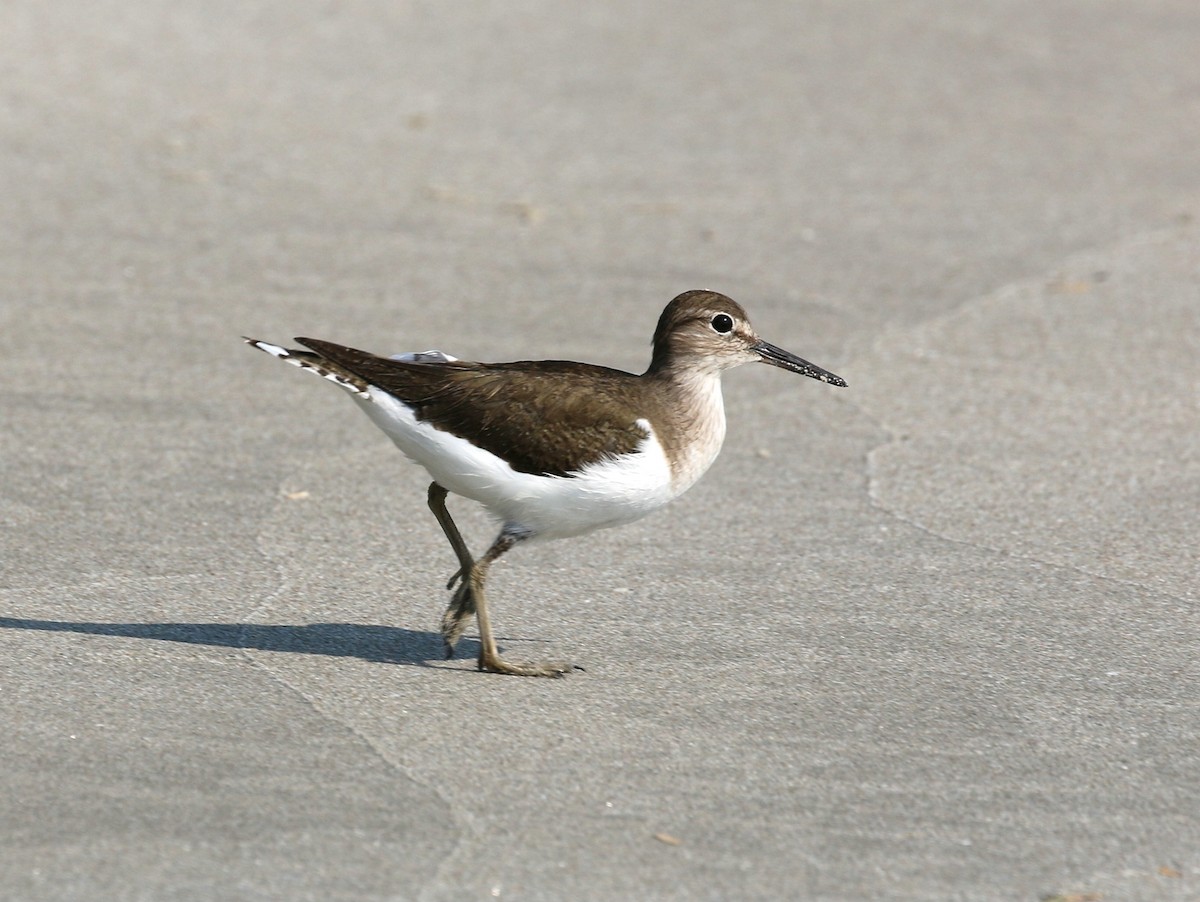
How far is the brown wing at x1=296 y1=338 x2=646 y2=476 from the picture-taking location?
569 centimetres

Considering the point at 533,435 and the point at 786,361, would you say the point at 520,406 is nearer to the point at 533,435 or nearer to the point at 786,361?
the point at 533,435

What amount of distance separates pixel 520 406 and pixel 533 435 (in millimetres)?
124

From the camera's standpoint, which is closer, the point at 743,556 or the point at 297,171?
the point at 743,556

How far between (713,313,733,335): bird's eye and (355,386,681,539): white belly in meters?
0.56

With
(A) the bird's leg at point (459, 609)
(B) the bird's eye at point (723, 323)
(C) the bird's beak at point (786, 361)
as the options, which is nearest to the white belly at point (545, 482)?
(A) the bird's leg at point (459, 609)

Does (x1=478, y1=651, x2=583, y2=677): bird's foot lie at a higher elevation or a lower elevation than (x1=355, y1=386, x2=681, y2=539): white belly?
lower

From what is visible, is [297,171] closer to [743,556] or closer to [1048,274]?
[1048,274]

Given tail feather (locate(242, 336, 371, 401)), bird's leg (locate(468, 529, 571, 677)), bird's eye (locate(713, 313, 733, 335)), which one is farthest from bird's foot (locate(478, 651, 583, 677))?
bird's eye (locate(713, 313, 733, 335))

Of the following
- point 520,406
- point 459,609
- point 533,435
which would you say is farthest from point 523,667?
point 520,406

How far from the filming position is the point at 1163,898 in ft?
14.4

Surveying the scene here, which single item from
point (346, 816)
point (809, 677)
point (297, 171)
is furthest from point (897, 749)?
point (297, 171)

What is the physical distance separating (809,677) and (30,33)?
10347mm

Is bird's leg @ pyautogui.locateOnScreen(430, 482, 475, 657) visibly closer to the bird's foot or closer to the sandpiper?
the sandpiper

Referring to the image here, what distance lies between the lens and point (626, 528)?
7.16m
